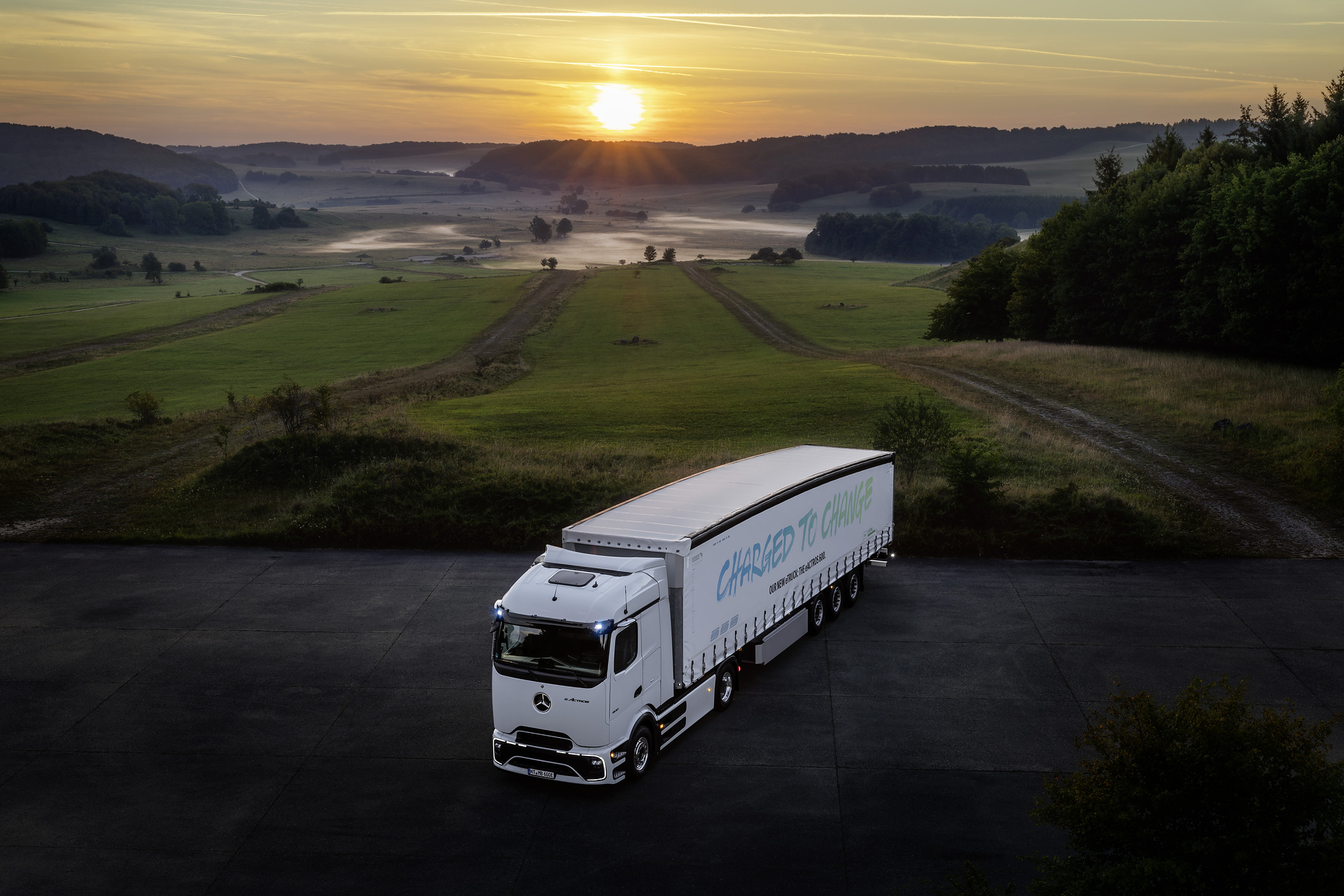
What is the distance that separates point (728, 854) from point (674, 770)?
278 cm

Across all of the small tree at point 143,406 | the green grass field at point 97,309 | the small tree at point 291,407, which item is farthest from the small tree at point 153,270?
the small tree at point 291,407

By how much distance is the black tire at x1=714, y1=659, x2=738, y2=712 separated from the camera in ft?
64.5

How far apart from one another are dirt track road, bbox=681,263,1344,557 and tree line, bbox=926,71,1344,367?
55.4 ft

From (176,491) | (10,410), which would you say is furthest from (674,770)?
(10,410)

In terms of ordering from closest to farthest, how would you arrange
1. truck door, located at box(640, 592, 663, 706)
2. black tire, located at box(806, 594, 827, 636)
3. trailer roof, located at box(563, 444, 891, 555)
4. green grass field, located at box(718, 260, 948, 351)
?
truck door, located at box(640, 592, 663, 706)
trailer roof, located at box(563, 444, 891, 555)
black tire, located at box(806, 594, 827, 636)
green grass field, located at box(718, 260, 948, 351)

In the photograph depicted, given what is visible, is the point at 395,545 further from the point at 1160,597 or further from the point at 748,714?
the point at 1160,597

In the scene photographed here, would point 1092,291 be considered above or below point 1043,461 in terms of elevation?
above

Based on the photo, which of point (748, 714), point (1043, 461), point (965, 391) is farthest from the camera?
point (965, 391)

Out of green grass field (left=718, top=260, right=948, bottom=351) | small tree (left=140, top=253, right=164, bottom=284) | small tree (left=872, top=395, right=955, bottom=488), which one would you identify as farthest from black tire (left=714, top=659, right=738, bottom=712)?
small tree (left=140, top=253, right=164, bottom=284)

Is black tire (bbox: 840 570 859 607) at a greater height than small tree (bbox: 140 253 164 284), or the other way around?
small tree (bbox: 140 253 164 284)

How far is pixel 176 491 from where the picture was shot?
38.7 metres

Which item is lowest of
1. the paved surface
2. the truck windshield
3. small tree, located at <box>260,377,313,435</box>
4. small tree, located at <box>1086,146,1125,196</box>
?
the paved surface

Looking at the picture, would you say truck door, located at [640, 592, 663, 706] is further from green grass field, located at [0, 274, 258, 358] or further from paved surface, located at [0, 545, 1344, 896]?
green grass field, located at [0, 274, 258, 358]

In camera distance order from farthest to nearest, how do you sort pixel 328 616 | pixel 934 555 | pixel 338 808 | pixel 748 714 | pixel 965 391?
pixel 965 391 → pixel 934 555 → pixel 328 616 → pixel 748 714 → pixel 338 808
